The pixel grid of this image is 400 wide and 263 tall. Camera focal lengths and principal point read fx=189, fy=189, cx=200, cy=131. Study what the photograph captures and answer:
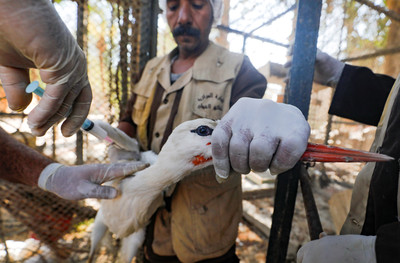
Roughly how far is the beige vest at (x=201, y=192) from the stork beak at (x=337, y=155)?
0.82 m

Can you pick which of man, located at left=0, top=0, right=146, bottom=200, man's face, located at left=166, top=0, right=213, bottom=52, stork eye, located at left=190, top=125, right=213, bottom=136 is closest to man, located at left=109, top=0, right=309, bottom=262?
man's face, located at left=166, top=0, right=213, bottom=52

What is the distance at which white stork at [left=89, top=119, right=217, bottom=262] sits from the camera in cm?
107

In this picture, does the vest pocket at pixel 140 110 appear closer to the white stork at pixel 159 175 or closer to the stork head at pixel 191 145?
the white stork at pixel 159 175

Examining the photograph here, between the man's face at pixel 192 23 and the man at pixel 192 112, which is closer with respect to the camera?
the man at pixel 192 112

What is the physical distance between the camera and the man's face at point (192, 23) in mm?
1748

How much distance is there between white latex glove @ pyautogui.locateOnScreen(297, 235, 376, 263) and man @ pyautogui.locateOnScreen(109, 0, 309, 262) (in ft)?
2.31

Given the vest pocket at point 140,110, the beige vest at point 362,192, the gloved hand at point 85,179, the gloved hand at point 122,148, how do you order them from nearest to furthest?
1. the beige vest at point 362,192
2. the gloved hand at point 85,179
3. the gloved hand at point 122,148
4. the vest pocket at point 140,110

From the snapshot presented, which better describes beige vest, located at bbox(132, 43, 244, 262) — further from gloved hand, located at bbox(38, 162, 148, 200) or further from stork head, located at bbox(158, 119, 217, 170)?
gloved hand, located at bbox(38, 162, 148, 200)

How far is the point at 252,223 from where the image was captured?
3371 millimetres

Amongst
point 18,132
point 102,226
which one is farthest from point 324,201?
point 18,132

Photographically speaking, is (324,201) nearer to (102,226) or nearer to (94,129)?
(102,226)

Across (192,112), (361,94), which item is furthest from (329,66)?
(192,112)

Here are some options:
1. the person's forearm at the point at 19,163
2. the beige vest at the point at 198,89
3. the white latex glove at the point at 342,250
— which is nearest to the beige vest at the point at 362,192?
the white latex glove at the point at 342,250

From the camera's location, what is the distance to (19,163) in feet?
4.51
